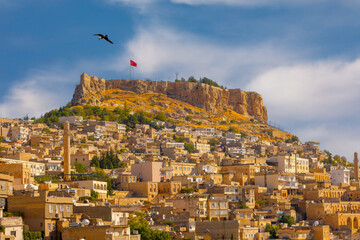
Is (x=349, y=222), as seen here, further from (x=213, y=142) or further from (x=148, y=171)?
(x=213, y=142)

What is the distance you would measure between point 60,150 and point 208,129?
45311 mm

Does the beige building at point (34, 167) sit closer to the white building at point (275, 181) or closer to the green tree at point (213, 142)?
the white building at point (275, 181)

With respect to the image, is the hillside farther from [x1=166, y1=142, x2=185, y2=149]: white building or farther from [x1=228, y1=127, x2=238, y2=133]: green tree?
[x1=166, y1=142, x2=185, y2=149]: white building

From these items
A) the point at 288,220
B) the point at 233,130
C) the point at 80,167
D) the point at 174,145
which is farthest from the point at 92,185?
the point at 233,130

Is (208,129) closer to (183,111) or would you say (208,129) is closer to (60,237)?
(183,111)

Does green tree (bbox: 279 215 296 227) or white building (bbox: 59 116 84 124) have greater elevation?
white building (bbox: 59 116 84 124)

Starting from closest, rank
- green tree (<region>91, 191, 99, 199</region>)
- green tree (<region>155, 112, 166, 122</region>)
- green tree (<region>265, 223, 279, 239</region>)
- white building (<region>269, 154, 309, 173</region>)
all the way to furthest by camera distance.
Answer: green tree (<region>265, 223, 279, 239</region>) → green tree (<region>91, 191, 99, 199</region>) → white building (<region>269, 154, 309, 173</region>) → green tree (<region>155, 112, 166, 122</region>)

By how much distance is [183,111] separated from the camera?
482 ft

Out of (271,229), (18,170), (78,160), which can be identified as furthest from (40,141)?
(271,229)

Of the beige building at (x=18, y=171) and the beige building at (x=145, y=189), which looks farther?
the beige building at (x=145, y=189)

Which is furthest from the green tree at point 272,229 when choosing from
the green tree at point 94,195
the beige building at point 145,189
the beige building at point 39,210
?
the beige building at point 39,210

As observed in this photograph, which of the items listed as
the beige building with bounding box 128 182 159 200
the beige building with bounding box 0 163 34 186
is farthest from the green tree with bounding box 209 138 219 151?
the beige building with bounding box 0 163 34 186

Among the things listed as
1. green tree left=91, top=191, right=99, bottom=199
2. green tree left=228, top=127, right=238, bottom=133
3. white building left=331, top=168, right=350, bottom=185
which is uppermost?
green tree left=228, top=127, right=238, bottom=133

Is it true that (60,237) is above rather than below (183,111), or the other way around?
below
